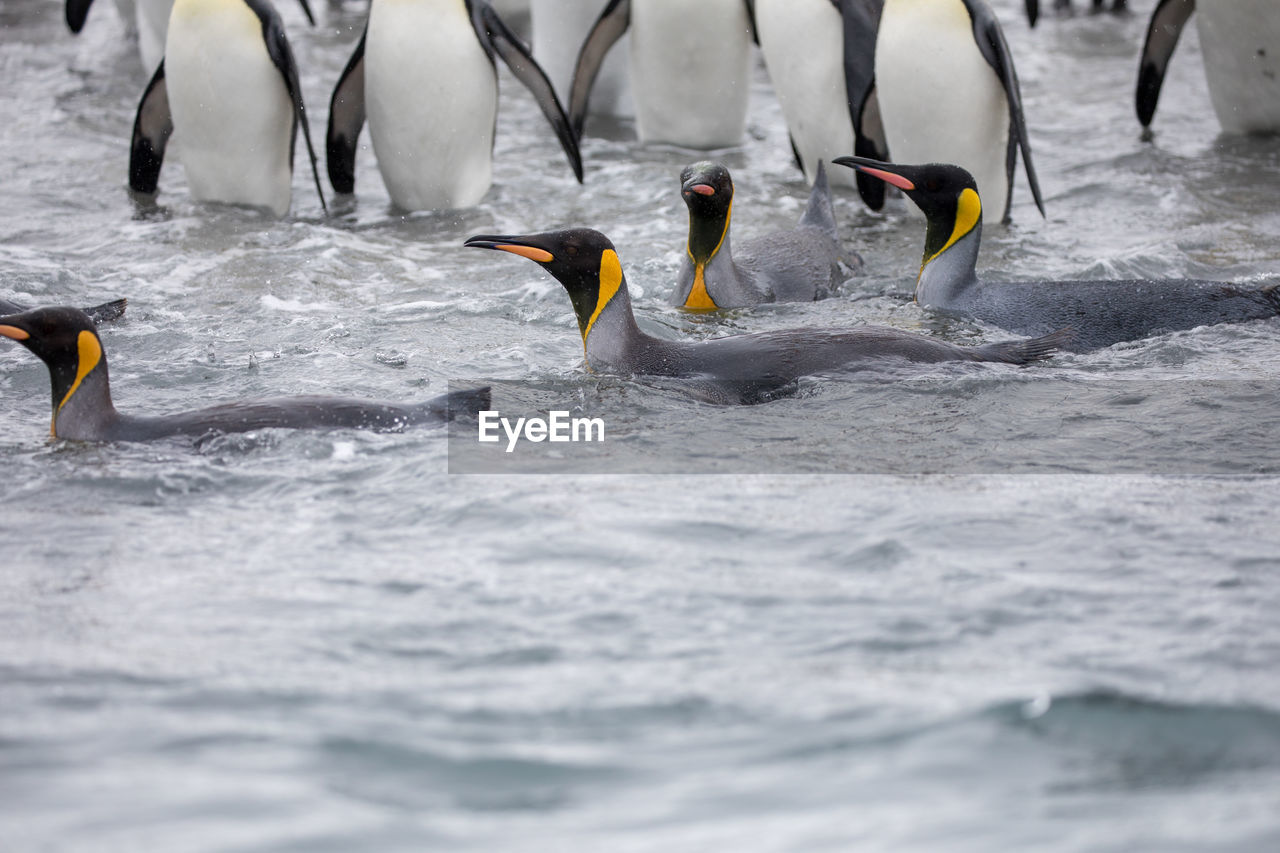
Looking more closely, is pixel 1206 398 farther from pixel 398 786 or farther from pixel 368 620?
pixel 398 786

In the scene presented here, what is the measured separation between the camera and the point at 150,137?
6508mm

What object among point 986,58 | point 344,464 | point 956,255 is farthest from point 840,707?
point 986,58

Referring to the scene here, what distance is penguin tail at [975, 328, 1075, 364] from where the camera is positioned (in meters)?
3.96

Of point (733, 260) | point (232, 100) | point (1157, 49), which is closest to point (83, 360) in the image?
point (733, 260)

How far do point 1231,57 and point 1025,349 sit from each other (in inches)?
159

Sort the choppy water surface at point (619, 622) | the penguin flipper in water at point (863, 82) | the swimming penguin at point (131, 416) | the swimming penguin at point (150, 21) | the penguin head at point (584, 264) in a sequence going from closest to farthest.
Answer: the choppy water surface at point (619, 622), the swimming penguin at point (131, 416), the penguin head at point (584, 264), the penguin flipper in water at point (863, 82), the swimming penguin at point (150, 21)

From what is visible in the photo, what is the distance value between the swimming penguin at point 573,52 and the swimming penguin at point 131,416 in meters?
4.80

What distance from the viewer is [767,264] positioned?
5203mm

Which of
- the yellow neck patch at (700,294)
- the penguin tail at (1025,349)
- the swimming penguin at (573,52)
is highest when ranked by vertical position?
the swimming penguin at (573,52)

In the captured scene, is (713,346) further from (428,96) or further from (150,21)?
(150,21)

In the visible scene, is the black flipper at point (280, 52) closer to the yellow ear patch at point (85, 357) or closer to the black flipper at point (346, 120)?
the black flipper at point (346, 120)

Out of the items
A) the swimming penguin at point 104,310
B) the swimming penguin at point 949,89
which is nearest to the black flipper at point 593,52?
the swimming penguin at point 949,89

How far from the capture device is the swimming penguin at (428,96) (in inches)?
248

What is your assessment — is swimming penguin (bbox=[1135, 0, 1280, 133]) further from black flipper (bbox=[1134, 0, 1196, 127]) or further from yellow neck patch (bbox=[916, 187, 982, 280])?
yellow neck patch (bbox=[916, 187, 982, 280])
